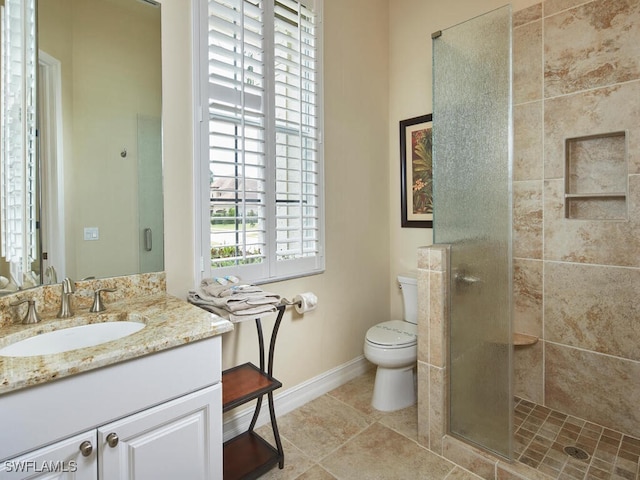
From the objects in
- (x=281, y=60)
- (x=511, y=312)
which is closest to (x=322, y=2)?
(x=281, y=60)

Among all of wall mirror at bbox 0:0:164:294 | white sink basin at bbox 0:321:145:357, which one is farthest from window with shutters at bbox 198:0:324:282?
white sink basin at bbox 0:321:145:357

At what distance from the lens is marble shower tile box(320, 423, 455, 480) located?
166 centimetres

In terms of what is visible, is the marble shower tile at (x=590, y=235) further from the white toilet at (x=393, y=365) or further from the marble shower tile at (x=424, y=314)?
the white toilet at (x=393, y=365)

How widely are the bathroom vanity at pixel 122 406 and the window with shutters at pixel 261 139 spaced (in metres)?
0.66

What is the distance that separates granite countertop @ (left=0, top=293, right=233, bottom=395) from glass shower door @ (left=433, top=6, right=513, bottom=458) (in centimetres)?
120

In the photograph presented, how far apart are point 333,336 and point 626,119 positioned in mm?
2107

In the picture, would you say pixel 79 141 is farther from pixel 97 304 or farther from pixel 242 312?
pixel 242 312

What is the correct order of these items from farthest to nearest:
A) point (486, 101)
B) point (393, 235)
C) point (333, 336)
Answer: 1. point (393, 235)
2. point (333, 336)
3. point (486, 101)

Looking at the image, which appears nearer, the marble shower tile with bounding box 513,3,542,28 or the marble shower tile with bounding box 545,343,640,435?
the marble shower tile with bounding box 545,343,640,435

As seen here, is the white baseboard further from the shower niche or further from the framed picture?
the shower niche

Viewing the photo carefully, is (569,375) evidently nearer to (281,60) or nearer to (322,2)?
(281,60)

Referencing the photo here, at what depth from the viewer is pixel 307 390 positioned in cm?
228

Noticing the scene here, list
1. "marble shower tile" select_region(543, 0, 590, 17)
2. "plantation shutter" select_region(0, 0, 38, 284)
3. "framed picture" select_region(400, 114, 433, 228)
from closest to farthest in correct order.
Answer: "plantation shutter" select_region(0, 0, 38, 284) < "marble shower tile" select_region(543, 0, 590, 17) < "framed picture" select_region(400, 114, 433, 228)

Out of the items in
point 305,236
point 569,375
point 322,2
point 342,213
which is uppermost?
point 322,2
